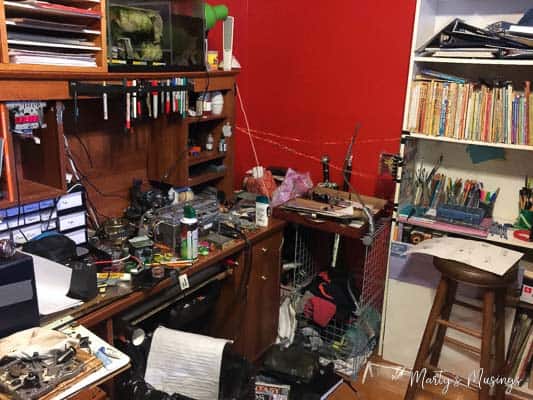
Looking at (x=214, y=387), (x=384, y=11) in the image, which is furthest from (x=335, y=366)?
(x=384, y=11)

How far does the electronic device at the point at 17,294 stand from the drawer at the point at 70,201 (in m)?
0.44

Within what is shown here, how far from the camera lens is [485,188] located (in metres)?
2.30

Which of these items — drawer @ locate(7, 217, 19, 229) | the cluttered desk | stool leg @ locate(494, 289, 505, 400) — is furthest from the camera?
stool leg @ locate(494, 289, 505, 400)

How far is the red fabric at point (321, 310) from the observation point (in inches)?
93.0

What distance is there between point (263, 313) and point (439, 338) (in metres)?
0.82

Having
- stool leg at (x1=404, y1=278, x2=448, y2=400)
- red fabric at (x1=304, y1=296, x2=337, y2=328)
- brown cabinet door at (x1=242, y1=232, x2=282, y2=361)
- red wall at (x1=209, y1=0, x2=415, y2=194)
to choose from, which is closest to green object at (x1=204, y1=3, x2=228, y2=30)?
Result: red wall at (x1=209, y1=0, x2=415, y2=194)

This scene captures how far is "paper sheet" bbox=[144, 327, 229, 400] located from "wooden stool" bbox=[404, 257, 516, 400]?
906 mm

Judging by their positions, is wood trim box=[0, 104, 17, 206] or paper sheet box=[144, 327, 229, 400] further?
paper sheet box=[144, 327, 229, 400]

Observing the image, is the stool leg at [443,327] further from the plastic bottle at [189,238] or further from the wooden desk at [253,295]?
the plastic bottle at [189,238]

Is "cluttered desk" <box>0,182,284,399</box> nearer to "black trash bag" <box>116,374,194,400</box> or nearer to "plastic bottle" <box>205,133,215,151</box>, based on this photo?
"black trash bag" <box>116,374,194,400</box>

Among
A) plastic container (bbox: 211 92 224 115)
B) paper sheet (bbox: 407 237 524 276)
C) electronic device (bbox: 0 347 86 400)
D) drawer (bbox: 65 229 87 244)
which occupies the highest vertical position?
plastic container (bbox: 211 92 224 115)

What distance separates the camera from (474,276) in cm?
182

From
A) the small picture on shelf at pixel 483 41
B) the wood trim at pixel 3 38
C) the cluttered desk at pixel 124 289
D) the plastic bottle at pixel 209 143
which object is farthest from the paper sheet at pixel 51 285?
the small picture on shelf at pixel 483 41

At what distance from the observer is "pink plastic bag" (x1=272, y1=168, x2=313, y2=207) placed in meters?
2.42
